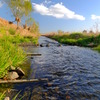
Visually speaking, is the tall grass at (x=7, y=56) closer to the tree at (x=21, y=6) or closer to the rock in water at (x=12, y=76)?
the rock in water at (x=12, y=76)

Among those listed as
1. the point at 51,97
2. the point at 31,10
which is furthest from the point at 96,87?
the point at 31,10

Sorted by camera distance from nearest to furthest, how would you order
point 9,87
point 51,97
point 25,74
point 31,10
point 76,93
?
1. point 51,97
2. point 76,93
3. point 9,87
4. point 25,74
5. point 31,10

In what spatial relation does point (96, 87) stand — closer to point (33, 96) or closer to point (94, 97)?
point (94, 97)

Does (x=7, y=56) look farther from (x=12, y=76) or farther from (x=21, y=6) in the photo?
(x=21, y=6)

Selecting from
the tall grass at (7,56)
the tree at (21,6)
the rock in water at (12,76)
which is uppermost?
the tree at (21,6)

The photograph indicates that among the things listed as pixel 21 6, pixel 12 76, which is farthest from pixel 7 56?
pixel 21 6

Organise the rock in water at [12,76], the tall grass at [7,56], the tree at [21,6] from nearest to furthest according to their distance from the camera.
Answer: the tall grass at [7,56], the rock in water at [12,76], the tree at [21,6]

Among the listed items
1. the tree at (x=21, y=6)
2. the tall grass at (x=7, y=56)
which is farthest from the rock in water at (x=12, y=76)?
the tree at (x=21, y=6)

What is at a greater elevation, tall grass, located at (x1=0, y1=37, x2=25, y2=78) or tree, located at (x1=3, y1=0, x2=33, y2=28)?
tree, located at (x1=3, y1=0, x2=33, y2=28)

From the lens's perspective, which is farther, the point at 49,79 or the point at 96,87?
the point at 49,79

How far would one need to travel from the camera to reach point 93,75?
10023 mm

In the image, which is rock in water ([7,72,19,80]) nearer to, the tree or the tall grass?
the tall grass

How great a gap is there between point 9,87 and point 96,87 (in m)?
3.84

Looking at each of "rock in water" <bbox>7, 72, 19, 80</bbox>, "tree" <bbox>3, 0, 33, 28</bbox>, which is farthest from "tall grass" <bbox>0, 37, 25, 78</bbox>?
"tree" <bbox>3, 0, 33, 28</bbox>
